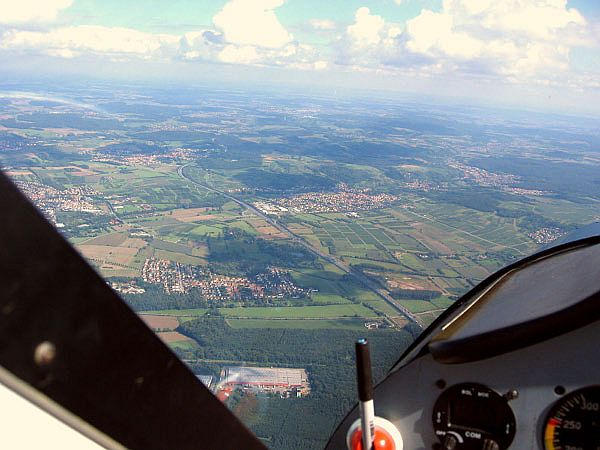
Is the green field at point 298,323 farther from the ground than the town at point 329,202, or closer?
farther from the ground

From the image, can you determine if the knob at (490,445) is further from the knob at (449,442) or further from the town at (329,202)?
the town at (329,202)

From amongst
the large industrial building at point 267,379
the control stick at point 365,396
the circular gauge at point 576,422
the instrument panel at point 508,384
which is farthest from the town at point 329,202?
the control stick at point 365,396

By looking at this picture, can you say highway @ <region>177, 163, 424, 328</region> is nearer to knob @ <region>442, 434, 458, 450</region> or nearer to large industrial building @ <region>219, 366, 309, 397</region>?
large industrial building @ <region>219, 366, 309, 397</region>

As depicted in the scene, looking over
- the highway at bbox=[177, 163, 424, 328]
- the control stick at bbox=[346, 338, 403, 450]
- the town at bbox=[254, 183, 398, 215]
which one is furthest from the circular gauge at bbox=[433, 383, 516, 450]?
the town at bbox=[254, 183, 398, 215]

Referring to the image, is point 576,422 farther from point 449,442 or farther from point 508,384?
point 449,442

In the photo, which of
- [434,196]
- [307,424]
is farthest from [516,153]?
[307,424]

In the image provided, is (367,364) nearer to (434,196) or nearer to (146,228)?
(146,228)

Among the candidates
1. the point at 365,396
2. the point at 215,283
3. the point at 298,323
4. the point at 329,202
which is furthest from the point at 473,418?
the point at 329,202
